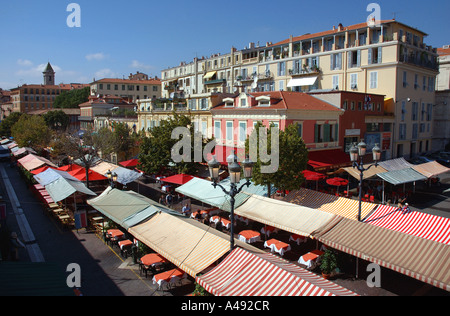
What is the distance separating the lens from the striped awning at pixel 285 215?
1418 cm

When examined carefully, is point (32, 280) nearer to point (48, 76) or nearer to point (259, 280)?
point (259, 280)

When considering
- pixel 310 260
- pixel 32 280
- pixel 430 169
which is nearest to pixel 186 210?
pixel 310 260

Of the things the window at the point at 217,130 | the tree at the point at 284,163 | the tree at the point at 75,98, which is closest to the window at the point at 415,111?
the window at the point at 217,130

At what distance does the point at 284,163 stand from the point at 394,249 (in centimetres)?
837

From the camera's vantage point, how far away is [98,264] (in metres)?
14.3

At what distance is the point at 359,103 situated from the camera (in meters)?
29.7

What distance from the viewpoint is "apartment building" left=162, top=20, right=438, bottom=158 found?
34844mm

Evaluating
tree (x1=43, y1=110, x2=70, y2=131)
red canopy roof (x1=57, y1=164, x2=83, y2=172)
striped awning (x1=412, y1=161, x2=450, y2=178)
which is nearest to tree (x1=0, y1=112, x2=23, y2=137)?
A: tree (x1=43, y1=110, x2=70, y2=131)

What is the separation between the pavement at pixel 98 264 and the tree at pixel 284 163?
13.0 feet

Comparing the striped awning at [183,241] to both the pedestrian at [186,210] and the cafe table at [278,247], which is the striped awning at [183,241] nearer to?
the cafe table at [278,247]

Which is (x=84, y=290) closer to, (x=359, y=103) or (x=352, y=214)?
(x=352, y=214)
